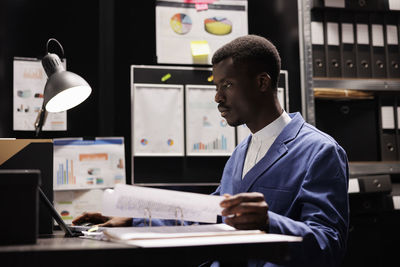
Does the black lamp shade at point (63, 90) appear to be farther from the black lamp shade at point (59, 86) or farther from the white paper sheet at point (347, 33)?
the white paper sheet at point (347, 33)

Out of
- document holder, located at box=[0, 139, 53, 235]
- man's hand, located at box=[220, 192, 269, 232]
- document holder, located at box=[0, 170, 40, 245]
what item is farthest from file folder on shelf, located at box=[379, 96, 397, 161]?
document holder, located at box=[0, 170, 40, 245]

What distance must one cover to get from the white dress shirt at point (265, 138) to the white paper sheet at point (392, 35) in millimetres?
1104

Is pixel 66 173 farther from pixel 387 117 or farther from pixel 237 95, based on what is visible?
pixel 387 117

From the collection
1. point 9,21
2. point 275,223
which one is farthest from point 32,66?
point 275,223

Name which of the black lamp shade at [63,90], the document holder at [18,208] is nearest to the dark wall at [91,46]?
the black lamp shade at [63,90]

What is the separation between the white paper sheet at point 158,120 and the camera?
2.32 meters

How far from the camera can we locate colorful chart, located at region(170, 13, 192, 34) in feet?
7.95

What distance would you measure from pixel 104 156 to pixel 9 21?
791mm

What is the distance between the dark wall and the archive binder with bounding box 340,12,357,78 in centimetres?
94

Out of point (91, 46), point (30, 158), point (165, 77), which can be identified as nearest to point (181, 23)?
point (165, 77)

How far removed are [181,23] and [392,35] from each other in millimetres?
1069

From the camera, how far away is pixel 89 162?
7.48 ft

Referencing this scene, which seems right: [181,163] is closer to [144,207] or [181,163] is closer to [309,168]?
[309,168]

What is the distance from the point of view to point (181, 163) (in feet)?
7.77
